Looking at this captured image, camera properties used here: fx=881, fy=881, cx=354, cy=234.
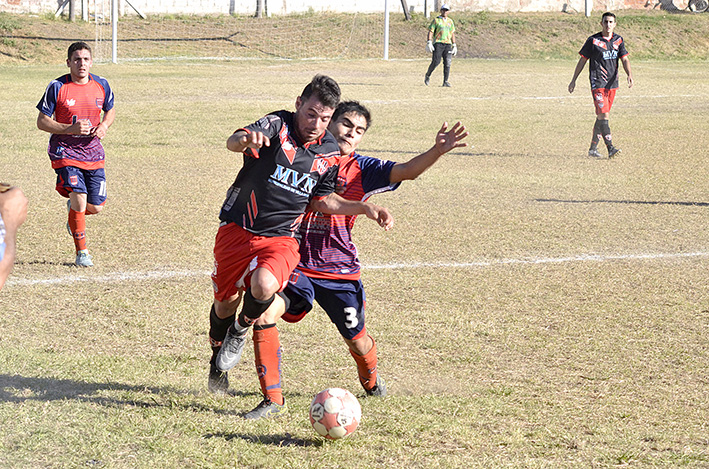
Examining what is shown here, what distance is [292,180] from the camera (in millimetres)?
4754

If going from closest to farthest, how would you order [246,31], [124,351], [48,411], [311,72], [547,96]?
[48,411], [124,351], [547,96], [311,72], [246,31]

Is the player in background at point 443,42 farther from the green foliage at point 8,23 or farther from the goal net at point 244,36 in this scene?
the green foliage at point 8,23

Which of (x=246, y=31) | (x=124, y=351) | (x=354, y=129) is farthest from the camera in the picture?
(x=246, y=31)

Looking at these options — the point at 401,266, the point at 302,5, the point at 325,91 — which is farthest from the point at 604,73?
the point at 302,5

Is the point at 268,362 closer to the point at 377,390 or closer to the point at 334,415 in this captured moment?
the point at 334,415

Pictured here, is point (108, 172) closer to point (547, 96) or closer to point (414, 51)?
point (547, 96)

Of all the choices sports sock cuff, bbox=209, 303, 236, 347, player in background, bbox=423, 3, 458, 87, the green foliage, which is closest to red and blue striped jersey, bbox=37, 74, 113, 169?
sports sock cuff, bbox=209, 303, 236, 347

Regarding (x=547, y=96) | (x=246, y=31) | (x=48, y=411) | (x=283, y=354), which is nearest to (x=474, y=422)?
(x=283, y=354)

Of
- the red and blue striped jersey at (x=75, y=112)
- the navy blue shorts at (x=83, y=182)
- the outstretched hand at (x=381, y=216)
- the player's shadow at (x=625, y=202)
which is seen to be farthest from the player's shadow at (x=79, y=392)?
the player's shadow at (x=625, y=202)

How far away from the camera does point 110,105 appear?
8500 mm

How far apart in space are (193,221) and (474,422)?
570 centimetres

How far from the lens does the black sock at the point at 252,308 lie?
4441 mm

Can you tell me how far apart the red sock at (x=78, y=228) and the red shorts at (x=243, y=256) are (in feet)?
11.3

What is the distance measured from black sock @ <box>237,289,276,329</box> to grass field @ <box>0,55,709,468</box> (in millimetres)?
537
